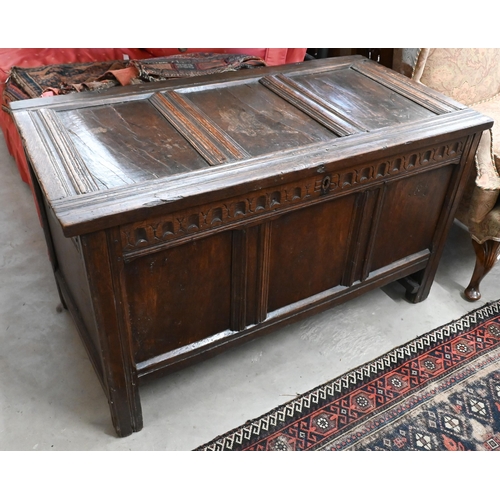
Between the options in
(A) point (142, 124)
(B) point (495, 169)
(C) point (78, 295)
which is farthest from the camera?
(B) point (495, 169)

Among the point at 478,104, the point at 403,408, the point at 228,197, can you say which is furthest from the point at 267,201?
the point at 478,104

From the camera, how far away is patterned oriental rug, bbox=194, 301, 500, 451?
149cm

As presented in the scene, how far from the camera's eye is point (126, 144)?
4.27ft

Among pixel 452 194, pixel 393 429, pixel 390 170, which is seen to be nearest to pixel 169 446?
pixel 393 429

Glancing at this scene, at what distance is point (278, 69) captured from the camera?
176 centimetres

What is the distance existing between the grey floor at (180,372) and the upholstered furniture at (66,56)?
1.80 feet

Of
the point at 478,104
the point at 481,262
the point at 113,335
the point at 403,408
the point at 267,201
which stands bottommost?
the point at 403,408

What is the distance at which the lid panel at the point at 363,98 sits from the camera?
4.94ft

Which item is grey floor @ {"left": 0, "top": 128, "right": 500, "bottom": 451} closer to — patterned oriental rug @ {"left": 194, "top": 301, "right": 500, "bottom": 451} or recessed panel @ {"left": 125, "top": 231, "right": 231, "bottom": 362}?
patterned oriental rug @ {"left": 194, "top": 301, "right": 500, "bottom": 451}

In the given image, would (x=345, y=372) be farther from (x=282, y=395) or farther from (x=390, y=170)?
(x=390, y=170)

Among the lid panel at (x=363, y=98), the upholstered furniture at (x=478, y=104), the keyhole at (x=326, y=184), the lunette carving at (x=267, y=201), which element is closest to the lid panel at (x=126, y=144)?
the lunette carving at (x=267, y=201)

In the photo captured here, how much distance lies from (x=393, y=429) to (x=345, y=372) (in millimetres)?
232

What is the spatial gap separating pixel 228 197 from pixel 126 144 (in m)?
0.31

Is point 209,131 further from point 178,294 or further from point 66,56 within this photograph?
point 66,56
